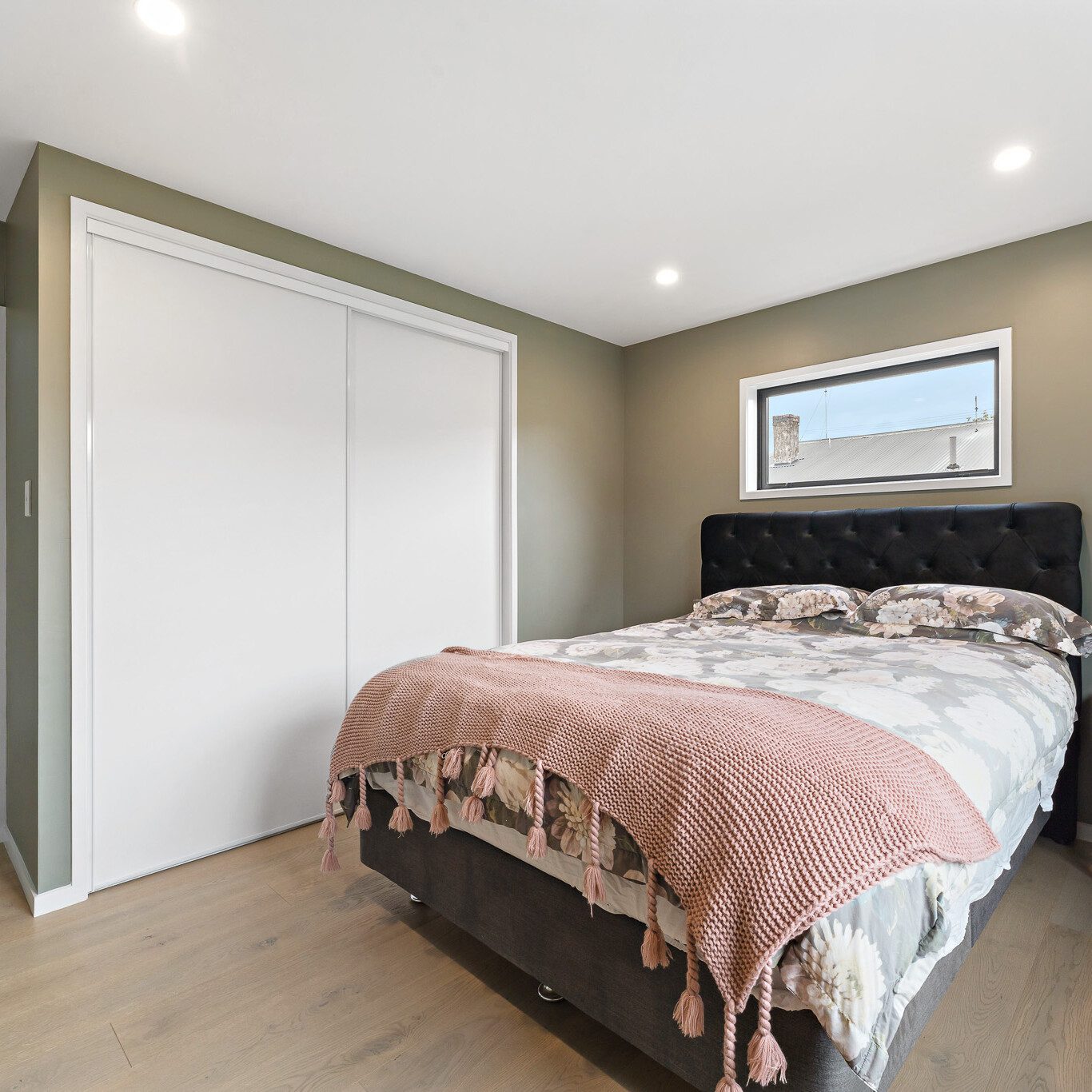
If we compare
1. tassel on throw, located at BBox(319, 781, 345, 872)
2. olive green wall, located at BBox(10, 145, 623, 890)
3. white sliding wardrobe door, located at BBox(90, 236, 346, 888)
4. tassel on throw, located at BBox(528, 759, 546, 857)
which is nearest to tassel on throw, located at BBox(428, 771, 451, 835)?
tassel on throw, located at BBox(528, 759, 546, 857)

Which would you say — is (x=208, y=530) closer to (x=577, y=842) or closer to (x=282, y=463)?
(x=282, y=463)

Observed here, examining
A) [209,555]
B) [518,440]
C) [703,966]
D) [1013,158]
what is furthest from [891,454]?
[209,555]

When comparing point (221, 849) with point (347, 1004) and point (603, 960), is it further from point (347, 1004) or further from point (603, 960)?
point (603, 960)

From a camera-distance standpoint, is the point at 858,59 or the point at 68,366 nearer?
the point at 858,59

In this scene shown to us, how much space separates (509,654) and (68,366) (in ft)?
5.60

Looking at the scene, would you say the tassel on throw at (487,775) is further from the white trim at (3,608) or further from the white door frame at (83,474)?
the white trim at (3,608)

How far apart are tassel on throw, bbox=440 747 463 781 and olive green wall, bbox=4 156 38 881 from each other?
4.80 feet

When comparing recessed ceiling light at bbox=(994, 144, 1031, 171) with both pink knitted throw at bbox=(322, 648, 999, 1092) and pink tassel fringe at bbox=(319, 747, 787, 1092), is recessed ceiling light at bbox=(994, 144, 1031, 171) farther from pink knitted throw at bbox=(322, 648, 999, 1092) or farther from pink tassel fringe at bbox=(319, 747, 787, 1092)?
pink tassel fringe at bbox=(319, 747, 787, 1092)

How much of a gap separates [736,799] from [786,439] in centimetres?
297

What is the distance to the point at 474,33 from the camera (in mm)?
1762

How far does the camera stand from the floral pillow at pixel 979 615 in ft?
8.13

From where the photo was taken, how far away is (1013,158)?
2287 mm

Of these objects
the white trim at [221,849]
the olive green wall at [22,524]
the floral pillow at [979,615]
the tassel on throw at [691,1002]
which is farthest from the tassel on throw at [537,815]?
the floral pillow at [979,615]

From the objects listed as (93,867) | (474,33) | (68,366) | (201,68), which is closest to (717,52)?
(474,33)
